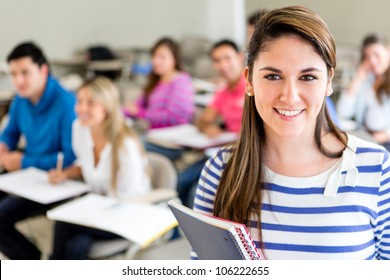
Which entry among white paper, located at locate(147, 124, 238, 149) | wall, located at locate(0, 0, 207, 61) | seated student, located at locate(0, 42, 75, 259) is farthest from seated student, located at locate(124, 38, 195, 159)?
seated student, located at locate(0, 42, 75, 259)

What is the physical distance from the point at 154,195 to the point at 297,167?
3.43 feet

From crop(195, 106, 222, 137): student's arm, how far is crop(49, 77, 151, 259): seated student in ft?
2.37

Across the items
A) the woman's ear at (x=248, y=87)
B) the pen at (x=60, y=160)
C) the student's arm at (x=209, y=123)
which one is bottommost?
the pen at (x=60, y=160)

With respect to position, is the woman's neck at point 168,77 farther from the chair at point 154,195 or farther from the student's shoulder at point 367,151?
the student's shoulder at point 367,151

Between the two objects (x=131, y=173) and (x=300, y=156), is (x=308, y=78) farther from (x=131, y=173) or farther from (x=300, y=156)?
(x=131, y=173)

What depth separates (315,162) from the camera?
971 mm

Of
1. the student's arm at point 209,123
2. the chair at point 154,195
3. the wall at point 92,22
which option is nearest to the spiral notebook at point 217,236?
the chair at point 154,195

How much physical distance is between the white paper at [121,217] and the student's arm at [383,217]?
2.53 ft

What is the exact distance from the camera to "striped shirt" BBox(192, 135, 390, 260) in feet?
3.00

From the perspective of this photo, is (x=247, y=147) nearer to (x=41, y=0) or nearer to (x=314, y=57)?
(x=314, y=57)

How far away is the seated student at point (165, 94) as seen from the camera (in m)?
3.25

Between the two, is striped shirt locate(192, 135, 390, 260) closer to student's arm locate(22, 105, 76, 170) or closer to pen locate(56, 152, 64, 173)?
pen locate(56, 152, 64, 173)

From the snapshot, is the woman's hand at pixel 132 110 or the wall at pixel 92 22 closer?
the wall at pixel 92 22
